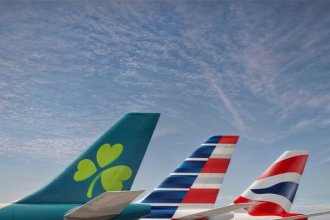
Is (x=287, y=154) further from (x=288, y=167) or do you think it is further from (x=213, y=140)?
(x=213, y=140)

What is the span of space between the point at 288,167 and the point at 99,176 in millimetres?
15573

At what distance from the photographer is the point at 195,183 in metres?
22.6

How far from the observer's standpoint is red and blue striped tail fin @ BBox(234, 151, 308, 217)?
24.5 m

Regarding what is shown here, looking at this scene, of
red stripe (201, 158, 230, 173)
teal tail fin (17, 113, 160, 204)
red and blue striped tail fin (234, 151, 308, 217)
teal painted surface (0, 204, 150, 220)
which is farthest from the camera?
red and blue striped tail fin (234, 151, 308, 217)

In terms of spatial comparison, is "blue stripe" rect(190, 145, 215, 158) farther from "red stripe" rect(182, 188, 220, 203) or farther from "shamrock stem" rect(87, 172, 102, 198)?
"shamrock stem" rect(87, 172, 102, 198)

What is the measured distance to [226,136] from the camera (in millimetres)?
24062

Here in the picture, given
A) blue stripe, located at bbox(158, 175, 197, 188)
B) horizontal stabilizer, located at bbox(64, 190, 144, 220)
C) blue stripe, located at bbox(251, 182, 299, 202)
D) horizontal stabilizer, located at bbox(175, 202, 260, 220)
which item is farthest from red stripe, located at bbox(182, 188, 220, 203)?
horizontal stabilizer, located at bbox(64, 190, 144, 220)

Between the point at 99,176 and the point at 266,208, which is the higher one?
the point at 266,208

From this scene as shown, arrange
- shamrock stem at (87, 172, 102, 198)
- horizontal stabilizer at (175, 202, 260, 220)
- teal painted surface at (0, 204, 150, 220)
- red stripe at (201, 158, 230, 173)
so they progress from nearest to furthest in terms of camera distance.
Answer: teal painted surface at (0, 204, 150, 220), shamrock stem at (87, 172, 102, 198), horizontal stabilizer at (175, 202, 260, 220), red stripe at (201, 158, 230, 173)

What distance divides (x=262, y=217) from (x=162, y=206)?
20.6 feet

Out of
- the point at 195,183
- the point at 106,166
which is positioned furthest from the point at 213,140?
the point at 106,166

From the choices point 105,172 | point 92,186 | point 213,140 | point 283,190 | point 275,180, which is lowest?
point 92,186

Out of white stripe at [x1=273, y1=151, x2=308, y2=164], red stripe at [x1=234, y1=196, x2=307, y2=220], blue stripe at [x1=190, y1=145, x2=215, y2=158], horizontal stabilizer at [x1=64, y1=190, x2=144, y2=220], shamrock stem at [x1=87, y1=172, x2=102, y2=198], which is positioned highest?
white stripe at [x1=273, y1=151, x2=308, y2=164]

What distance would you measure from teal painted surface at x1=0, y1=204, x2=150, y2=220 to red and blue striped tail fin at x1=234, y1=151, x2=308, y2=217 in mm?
11796
